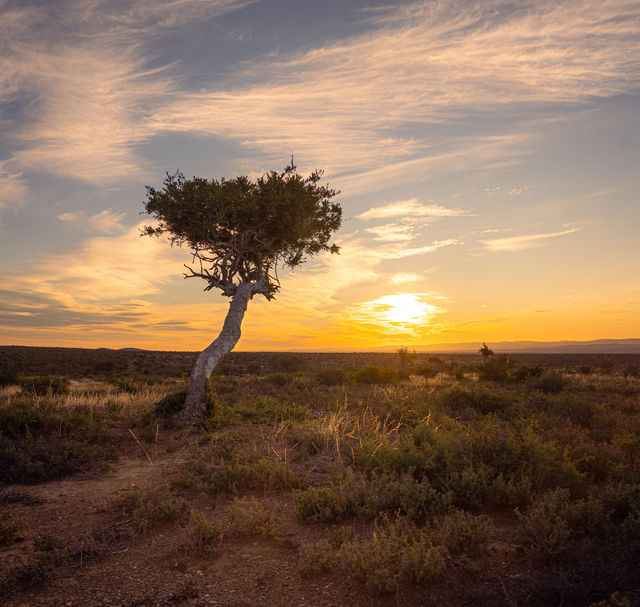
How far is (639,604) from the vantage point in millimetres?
3350

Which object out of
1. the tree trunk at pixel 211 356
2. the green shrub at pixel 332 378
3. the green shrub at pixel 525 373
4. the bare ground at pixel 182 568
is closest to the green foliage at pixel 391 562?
the bare ground at pixel 182 568

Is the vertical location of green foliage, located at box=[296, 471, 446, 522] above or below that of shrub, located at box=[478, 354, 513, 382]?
above

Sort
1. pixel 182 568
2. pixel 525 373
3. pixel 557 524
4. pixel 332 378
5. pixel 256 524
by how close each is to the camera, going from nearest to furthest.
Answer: pixel 557 524 < pixel 182 568 < pixel 256 524 < pixel 332 378 < pixel 525 373

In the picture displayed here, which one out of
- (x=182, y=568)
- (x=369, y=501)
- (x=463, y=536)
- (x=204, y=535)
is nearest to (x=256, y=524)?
(x=204, y=535)

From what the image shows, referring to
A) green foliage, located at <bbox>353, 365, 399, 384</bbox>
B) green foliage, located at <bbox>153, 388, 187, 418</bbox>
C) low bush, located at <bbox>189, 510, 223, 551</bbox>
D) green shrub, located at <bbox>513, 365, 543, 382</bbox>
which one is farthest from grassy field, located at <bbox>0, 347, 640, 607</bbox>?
green shrub, located at <bbox>513, 365, 543, 382</bbox>

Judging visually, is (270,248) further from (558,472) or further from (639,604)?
(639,604)

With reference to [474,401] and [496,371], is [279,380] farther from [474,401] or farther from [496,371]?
[496,371]

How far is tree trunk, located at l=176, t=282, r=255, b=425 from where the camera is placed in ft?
41.4

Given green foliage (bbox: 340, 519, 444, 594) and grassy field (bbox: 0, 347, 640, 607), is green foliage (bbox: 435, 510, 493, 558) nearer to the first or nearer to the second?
grassy field (bbox: 0, 347, 640, 607)

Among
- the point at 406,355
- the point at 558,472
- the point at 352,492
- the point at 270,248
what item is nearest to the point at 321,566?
the point at 352,492

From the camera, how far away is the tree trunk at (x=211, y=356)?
1261 centimetres

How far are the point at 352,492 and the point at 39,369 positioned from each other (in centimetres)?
4278

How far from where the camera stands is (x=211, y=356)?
13.2m

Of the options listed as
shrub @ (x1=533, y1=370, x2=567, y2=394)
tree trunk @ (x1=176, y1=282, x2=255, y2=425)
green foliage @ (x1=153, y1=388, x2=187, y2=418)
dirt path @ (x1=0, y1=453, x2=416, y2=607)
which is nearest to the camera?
dirt path @ (x1=0, y1=453, x2=416, y2=607)
